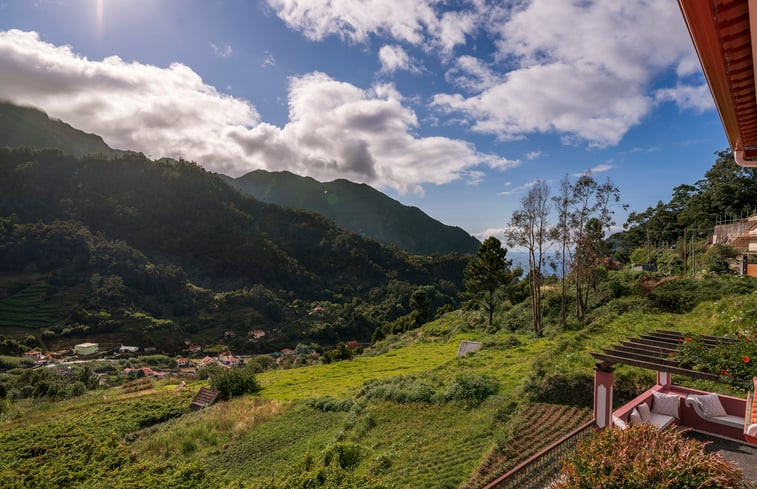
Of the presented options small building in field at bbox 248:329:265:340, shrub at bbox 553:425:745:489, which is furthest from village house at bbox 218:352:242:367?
shrub at bbox 553:425:745:489

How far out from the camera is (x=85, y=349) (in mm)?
64750

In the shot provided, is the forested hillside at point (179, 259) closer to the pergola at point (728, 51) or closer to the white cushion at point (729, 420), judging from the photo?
the white cushion at point (729, 420)

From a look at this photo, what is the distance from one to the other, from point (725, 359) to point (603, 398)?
2568mm

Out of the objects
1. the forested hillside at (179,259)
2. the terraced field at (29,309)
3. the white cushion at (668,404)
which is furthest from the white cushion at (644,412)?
the terraced field at (29,309)

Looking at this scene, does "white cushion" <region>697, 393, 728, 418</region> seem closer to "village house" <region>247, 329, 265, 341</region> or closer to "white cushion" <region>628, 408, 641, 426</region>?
"white cushion" <region>628, 408, 641, 426</region>

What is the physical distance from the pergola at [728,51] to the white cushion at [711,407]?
30.7 feet

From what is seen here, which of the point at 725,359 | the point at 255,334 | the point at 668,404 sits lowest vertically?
the point at 255,334

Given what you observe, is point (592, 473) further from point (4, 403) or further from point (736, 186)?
point (736, 186)

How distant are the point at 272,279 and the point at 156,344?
153ft

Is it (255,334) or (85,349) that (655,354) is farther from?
(255,334)

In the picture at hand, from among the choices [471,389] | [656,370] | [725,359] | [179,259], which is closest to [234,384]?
[471,389]

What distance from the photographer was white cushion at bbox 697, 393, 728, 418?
995 cm

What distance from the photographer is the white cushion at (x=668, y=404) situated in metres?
10.2

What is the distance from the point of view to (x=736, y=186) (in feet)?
159
